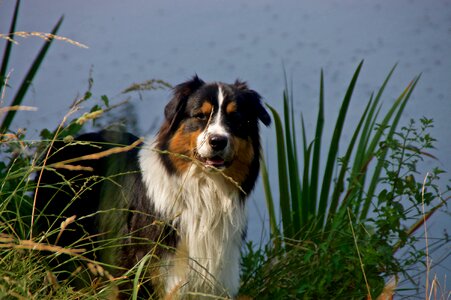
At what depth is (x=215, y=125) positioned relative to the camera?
3078 mm

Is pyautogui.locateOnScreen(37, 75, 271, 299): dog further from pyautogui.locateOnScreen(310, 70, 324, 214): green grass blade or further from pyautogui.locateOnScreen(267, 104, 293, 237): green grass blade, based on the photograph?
pyautogui.locateOnScreen(310, 70, 324, 214): green grass blade

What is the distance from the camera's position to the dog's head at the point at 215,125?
3.10m

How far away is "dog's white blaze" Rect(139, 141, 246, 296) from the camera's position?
10.5ft

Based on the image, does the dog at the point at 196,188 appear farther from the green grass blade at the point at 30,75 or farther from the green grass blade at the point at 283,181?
the green grass blade at the point at 30,75

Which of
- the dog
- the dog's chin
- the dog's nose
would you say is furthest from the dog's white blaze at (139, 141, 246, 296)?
the dog's nose

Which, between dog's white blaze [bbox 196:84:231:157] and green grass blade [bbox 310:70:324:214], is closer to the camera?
dog's white blaze [bbox 196:84:231:157]

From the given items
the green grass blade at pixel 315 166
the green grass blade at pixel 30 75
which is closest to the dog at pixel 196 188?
the green grass blade at pixel 315 166

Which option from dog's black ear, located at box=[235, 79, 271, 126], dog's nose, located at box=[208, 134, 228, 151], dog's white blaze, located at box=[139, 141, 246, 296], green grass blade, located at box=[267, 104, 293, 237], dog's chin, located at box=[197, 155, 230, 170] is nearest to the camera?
dog's nose, located at box=[208, 134, 228, 151]

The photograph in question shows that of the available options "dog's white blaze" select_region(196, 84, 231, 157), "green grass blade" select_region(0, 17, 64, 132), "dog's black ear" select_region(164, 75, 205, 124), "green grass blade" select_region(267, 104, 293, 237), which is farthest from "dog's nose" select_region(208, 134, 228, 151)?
"green grass blade" select_region(0, 17, 64, 132)

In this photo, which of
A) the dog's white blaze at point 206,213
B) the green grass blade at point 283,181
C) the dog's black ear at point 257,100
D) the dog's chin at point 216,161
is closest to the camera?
the dog's chin at point 216,161

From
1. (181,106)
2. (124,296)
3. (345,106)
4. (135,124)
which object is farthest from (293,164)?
(135,124)

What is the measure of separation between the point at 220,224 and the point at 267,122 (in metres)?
0.57

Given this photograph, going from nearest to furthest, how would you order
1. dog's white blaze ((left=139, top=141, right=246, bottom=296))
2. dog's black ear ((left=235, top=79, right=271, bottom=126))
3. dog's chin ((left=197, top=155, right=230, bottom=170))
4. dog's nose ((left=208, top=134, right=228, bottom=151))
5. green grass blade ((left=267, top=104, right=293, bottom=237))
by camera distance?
1. dog's nose ((left=208, top=134, right=228, bottom=151))
2. dog's chin ((left=197, top=155, right=230, bottom=170))
3. dog's white blaze ((left=139, top=141, right=246, bottom=296))
4. dog's black ear ((left=235, top=79, right=271, bottom=126))
5. green grass blade ((left=267, top=104, right=293, bottom=237))

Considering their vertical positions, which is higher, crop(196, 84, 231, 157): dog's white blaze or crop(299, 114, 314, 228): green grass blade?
crop(196, 84, 231, 157): dog's white blaze
